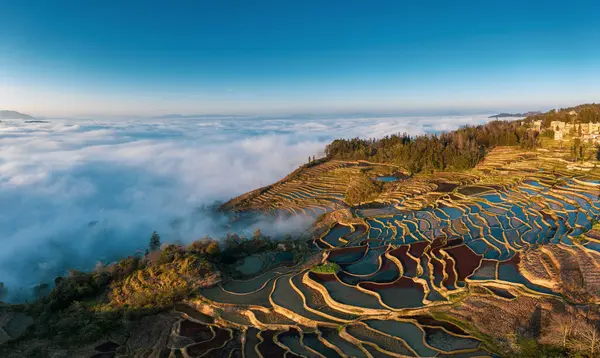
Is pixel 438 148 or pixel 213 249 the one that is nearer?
→ pixel 213 249

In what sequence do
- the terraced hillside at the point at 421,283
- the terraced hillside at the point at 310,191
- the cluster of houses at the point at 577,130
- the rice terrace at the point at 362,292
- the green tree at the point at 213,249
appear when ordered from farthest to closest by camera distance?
the cluster of houses at the point at 577,130, the terraced hillside at the point at 310,191, the green tree at the point at 213,249, the terraced hillside at the point at 421,283, the rice terrace at the point at 362,292

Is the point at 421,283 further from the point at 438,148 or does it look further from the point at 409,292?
the point at 438,148

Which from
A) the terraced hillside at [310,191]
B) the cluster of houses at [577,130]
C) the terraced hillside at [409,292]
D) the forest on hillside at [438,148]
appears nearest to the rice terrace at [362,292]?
the terraced hillside at [409,292]

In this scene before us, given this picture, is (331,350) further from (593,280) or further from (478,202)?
(478,202)

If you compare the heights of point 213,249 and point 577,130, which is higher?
point 577,130

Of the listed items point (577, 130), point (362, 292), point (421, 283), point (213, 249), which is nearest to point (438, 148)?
point (577, 130)

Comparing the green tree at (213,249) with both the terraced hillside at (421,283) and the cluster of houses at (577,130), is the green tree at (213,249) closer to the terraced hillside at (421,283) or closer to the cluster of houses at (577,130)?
the terraced hillside at (421,283)

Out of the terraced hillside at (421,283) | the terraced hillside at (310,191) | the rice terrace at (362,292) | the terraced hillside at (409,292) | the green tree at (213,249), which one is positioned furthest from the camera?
the terraced hillside at (310,191)
